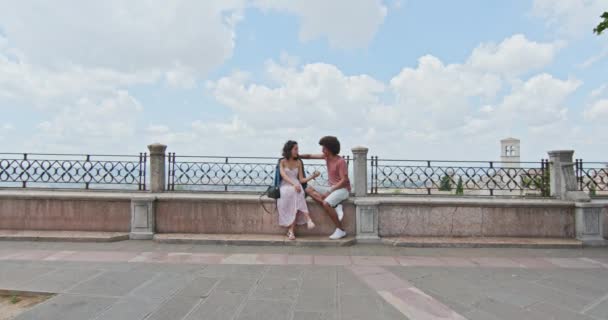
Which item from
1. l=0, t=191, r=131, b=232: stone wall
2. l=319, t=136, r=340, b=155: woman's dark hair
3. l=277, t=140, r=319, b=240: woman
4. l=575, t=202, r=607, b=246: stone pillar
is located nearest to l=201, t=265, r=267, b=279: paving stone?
l=277, t=140, r=319, b=240: woman

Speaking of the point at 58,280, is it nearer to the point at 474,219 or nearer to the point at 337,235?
the point at 337,235

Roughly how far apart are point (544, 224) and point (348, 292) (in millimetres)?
4956

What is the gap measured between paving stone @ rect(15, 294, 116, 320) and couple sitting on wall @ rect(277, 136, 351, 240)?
10.3ft

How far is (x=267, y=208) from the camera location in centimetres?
613

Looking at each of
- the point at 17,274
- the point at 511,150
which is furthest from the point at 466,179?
the point at 511,150

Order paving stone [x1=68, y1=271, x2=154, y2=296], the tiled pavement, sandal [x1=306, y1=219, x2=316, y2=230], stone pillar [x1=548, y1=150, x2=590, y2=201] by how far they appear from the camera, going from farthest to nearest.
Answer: stone pillar [x1=548, y1=150, x2=590, y2=201], sandal [x1=306, y1=219, x2=316, y2=230], paving stone [x1=68, y1=271, x2=154, y2=296], the tiled pavement

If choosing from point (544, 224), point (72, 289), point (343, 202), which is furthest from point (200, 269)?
point (544, 224)

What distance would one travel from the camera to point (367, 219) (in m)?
5.91

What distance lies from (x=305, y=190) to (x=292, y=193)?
308mm

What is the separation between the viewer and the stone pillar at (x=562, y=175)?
21.0 ft

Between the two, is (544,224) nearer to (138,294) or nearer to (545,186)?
(545,186)

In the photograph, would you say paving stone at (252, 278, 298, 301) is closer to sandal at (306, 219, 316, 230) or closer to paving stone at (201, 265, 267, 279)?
paving stone at (201, 265, 267, 279)

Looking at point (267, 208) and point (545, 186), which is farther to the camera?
point (545, 186)

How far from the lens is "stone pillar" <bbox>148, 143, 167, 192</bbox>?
686 cm
